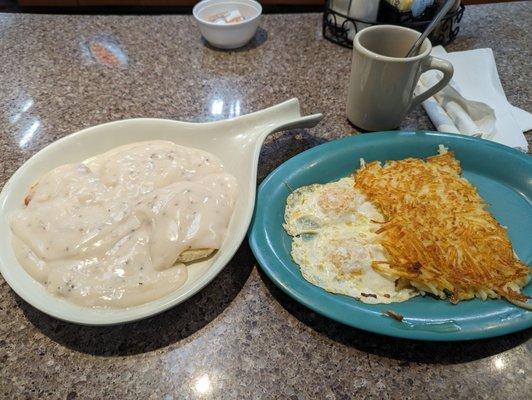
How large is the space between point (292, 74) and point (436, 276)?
3.10 feet

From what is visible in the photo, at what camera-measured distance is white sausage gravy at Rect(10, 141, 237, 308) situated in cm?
72

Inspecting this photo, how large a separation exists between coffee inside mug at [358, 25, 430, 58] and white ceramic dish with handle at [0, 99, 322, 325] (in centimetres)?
27

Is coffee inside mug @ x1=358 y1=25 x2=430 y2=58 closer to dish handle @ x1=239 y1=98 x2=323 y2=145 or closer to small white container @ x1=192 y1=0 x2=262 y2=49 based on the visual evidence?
dish handle @ x1=239 y1=98 x2=323 y2=145

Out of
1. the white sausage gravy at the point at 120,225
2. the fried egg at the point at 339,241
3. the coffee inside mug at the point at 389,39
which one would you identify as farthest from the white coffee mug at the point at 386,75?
the white sausage gravy at the point at 120,225

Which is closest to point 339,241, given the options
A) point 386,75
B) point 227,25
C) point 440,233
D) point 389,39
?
point 440,233

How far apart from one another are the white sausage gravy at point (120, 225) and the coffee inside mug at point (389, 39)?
1.82 ft

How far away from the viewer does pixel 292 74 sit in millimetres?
1441

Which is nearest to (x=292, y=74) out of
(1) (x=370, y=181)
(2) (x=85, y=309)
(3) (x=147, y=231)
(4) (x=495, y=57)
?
(1) (x=370, y=181)

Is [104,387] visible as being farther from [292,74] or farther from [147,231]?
[292,74]

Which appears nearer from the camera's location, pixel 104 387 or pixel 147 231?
pixel 104 387

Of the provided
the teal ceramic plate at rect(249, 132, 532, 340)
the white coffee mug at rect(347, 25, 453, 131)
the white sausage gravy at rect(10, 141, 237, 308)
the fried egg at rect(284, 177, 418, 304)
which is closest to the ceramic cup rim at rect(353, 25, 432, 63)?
Answer: the white coffee mug at rect(347, 25, 453, 131)

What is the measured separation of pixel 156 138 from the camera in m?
1.02

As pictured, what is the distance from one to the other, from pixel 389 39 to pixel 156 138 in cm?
69

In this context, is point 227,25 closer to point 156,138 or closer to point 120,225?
point 156,138
